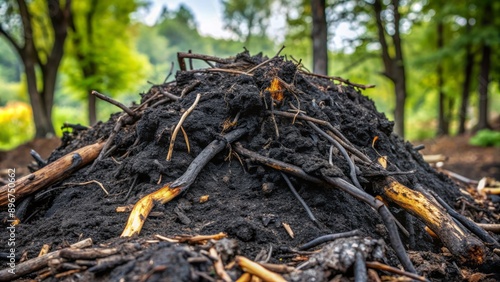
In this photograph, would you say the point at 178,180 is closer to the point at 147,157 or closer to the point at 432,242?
the point at 147,157

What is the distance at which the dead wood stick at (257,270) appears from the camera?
175 centimetres

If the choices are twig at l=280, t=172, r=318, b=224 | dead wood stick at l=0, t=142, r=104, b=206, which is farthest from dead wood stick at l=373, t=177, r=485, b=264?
dead wood stick at l=0, t=142, r=104, b=206

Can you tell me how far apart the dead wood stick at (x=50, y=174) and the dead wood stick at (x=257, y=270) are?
185 cm

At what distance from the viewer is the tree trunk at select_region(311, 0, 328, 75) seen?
24.7ft

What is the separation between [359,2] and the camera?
Answer: 11508 mm

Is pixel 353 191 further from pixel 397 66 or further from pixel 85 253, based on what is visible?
pixel 397 66

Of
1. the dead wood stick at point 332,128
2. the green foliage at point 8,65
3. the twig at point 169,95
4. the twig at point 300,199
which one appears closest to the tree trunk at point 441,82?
the dead wood stick at point 332,128

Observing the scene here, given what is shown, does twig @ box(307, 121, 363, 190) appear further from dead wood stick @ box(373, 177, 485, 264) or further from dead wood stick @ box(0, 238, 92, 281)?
dead wood stick @ box(0, 238, 92, 281)

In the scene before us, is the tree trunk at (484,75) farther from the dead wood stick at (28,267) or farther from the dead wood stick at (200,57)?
the dead wood stick at (28,267)

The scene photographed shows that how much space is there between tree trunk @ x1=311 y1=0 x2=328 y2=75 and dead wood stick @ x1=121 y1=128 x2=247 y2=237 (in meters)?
5.03

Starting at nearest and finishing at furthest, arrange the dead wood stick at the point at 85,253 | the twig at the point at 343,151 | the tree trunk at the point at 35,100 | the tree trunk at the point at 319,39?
the dead wood stick at the point at 85,253
the twig at the point at 343,151
the tree trunk at the point at 319,39
the tree trunk at the point at 35,100

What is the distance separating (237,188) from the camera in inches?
105

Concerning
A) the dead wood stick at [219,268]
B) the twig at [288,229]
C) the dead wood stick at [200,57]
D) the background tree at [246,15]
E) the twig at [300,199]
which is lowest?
the dead wood stick at [219,268]

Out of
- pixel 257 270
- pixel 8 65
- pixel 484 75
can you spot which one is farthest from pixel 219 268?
pixel 8 65
